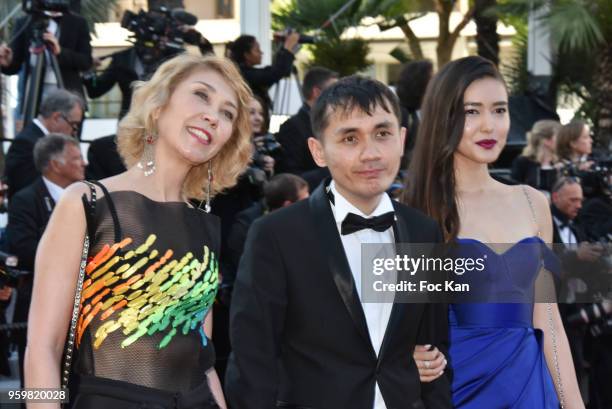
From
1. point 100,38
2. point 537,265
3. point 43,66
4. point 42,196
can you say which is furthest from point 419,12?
point 537,265

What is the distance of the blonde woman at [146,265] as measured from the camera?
301 cm

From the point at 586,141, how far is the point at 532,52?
6413 millimetres

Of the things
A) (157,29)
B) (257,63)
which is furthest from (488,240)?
(257,63)

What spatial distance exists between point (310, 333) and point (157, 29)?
505 cm

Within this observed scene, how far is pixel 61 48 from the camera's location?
8.06m

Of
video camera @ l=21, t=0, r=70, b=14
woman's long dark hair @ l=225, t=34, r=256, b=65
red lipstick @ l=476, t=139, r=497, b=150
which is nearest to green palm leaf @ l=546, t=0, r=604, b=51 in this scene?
woman's long dark hair @ l=225, t=34, r=256, b=65

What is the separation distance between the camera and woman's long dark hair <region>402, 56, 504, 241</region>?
402cm

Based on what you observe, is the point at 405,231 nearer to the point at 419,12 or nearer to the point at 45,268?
the point at 45,268

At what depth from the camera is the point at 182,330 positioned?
321cm

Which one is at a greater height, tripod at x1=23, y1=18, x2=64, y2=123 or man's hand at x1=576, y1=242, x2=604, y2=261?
tripod at x1=23, y1=18, x2=64, y2=123

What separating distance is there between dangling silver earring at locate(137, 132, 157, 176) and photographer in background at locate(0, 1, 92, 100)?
15.8 feet

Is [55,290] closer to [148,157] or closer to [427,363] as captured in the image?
[148,157]

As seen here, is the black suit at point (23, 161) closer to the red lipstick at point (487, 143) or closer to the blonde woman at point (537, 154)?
the red lipstick at point (487, 143)

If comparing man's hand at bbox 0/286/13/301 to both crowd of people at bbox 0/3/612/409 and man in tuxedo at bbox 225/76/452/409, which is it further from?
man in tuxedo at bbox 225/76/452/409
